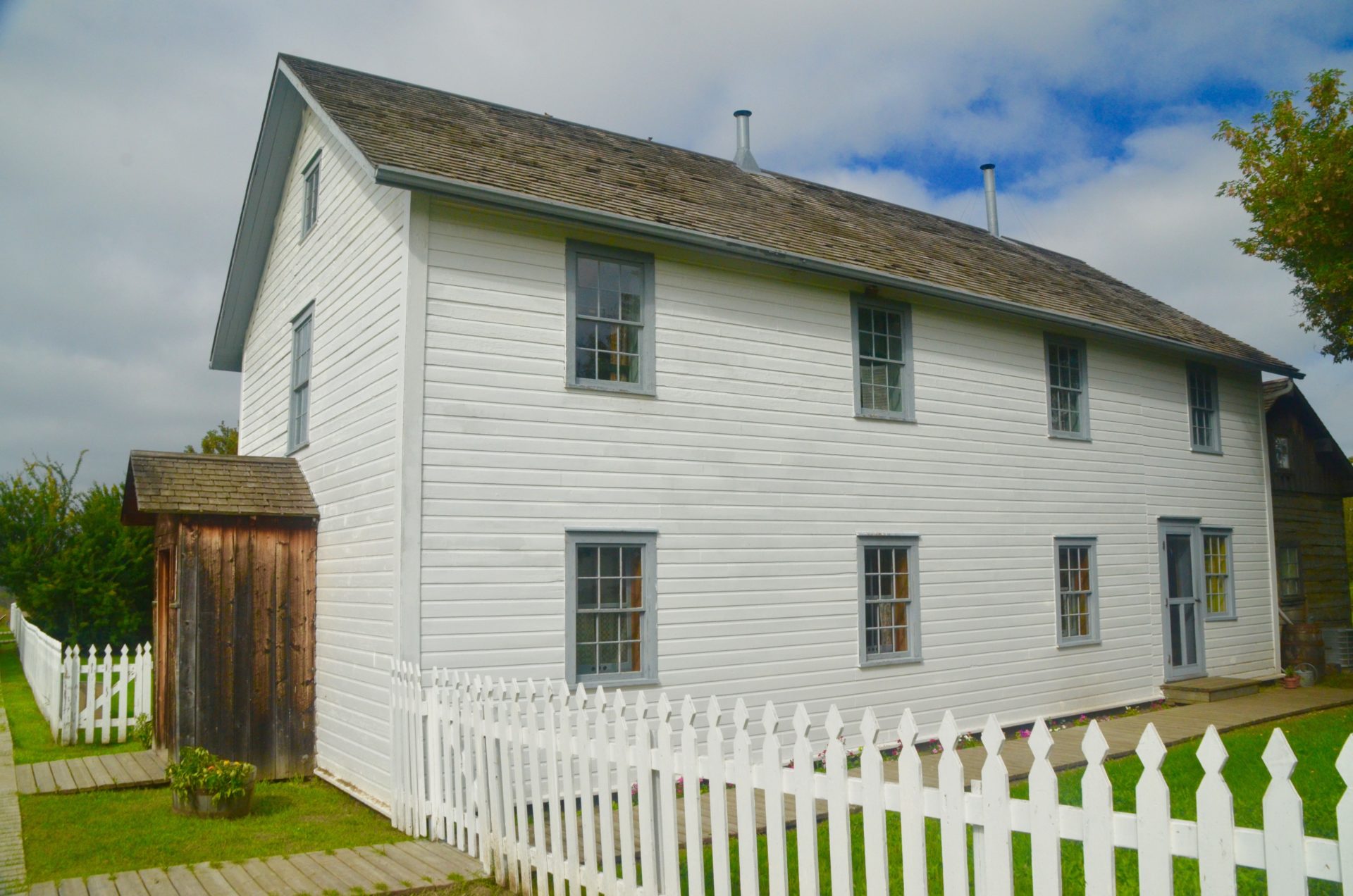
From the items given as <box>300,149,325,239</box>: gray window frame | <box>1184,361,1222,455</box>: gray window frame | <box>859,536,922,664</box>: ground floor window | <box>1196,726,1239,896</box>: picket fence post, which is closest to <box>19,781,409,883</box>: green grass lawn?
<box>859,536,922,664</box>: ground floor window

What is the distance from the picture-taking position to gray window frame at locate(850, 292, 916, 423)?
41.4 ft

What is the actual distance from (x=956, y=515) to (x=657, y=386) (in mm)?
4992

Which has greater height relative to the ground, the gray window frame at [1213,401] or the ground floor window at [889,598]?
the gray window frame at [1213,401]

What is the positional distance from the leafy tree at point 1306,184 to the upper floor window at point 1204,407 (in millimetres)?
2442

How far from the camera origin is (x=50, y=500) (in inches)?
1037

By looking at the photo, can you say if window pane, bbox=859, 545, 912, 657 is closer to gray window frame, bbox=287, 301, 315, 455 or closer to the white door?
the white door

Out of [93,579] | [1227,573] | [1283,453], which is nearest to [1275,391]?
[1283,453]

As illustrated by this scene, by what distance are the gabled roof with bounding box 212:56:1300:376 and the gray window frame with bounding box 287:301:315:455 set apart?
2.64m

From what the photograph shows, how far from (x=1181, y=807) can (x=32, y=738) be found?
14.0m

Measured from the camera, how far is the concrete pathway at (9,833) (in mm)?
6863

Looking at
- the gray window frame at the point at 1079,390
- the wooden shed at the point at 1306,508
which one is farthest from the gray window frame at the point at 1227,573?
the gray window frame at the point at 1079,390

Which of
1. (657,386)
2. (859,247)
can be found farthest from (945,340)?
(657,386)

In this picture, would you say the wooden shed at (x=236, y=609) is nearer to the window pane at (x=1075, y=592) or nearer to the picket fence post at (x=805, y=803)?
the picket fence post at (x=805, y=803)

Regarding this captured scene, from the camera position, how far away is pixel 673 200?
12.1 metres
